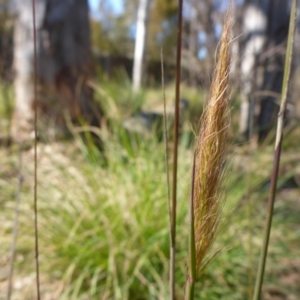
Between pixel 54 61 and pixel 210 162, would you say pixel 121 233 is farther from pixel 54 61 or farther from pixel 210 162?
pixel 54 61

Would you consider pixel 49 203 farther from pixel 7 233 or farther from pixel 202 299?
pixel 202 299

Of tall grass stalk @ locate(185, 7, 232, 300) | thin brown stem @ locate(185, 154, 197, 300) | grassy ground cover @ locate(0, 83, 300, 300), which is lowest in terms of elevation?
grassy ground cover @ locate(0, 83, 300, 300)

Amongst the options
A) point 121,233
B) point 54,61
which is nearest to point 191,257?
point 121,233

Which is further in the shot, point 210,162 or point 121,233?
point 121,233

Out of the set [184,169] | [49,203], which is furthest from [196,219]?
[184,169]

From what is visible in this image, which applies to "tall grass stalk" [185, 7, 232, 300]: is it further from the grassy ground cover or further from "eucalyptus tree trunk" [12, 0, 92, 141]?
"eucalyptus tree trunk" [12, 0, 92, 141]

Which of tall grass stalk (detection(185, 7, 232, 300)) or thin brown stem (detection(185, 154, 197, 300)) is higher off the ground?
tall grass stalk (detection(185, 7, 232, 300))

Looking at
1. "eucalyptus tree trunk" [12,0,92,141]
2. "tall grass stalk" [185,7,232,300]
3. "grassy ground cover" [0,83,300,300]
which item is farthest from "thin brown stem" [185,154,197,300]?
"eucalyptus tree trunk" [12,0,92,141]
